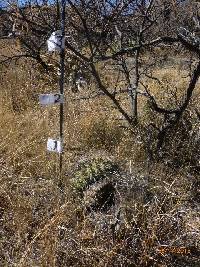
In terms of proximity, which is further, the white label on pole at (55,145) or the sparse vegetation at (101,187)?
the white label on pole at (55,145)

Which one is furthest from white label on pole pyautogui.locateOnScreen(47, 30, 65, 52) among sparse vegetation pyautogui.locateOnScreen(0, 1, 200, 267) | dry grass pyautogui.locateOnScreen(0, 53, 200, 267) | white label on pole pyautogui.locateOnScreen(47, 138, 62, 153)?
dry grass pyautogui.locateOnScreen(0, 53, 200, 267)

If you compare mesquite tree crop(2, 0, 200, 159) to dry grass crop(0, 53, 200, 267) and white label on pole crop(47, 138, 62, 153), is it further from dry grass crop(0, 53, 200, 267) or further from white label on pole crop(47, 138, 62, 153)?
white label on pole crop(47, 138, 62, 153)

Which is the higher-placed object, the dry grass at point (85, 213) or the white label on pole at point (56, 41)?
the white label on pole at point (56, 41)

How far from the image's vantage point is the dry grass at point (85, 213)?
287 centimetres

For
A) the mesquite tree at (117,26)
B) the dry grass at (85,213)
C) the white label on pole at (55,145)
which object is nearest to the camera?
the dry grass at (85,213)

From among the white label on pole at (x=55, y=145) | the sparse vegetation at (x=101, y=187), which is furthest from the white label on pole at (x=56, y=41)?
the white label on pole at (x=55, y=145)

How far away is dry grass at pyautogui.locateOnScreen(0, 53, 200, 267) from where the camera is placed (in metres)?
2.87

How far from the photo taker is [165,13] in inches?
186

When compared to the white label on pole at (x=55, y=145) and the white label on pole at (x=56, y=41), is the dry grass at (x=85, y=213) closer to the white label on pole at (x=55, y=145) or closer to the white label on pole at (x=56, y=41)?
the white label on pole at (x=55, y=145)

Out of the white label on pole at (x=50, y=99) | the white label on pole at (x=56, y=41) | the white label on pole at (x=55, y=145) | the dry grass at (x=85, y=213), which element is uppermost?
the white label on pole at (x=56, y=41)

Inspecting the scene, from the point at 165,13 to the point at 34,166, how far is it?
70.8 inches

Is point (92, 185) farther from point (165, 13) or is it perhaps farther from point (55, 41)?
point (165, 13)

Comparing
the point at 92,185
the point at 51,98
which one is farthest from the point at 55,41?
the point at 92,185

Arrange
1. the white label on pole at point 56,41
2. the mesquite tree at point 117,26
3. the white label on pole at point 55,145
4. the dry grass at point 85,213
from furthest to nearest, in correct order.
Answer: the mesquite tree at point 117,26
the white label on pole at point 55,145
the white label on pole at point 56,41
the dry grass at point 85,213
